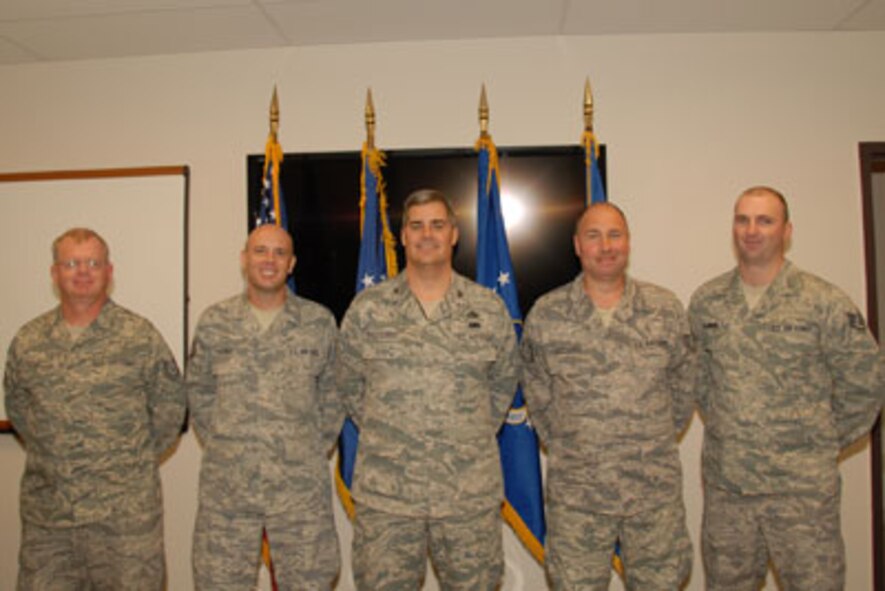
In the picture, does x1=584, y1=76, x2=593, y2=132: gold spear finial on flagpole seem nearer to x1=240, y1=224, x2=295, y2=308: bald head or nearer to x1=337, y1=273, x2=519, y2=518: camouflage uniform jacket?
x1=337, y1=273, x2=519, y2=518: camouflage uniform jacket

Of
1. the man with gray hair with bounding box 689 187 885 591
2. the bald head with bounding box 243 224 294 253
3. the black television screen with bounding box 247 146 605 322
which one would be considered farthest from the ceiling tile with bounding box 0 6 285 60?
the man with gray hair with bounding box 689 187 885 591

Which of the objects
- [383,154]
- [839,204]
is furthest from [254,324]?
[839,204]

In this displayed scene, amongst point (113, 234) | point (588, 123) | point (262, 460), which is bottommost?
point (262, 460)

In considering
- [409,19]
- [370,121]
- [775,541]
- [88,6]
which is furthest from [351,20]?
[775,541]

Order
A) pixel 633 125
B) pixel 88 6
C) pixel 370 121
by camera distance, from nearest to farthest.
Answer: pixel 88 6 < pixel 370 121 < pixel 633 125

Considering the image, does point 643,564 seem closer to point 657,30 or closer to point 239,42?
point 657,30

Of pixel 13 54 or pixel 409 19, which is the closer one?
pixel 409 19

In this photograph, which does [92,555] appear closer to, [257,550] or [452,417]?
[257,550]

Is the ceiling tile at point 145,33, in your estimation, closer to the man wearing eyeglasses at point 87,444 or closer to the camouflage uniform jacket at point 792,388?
the man wearing eyeglasses at point 87,444

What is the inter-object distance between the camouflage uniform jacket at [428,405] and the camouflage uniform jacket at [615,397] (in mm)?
229

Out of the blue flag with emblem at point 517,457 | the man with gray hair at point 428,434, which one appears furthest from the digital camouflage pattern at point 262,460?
the blue flag with emblem at point 517,457

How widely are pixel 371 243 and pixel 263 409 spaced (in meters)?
0.92

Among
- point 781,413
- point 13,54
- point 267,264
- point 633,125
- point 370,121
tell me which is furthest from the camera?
point 13,54

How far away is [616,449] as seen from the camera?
201 centimetres
